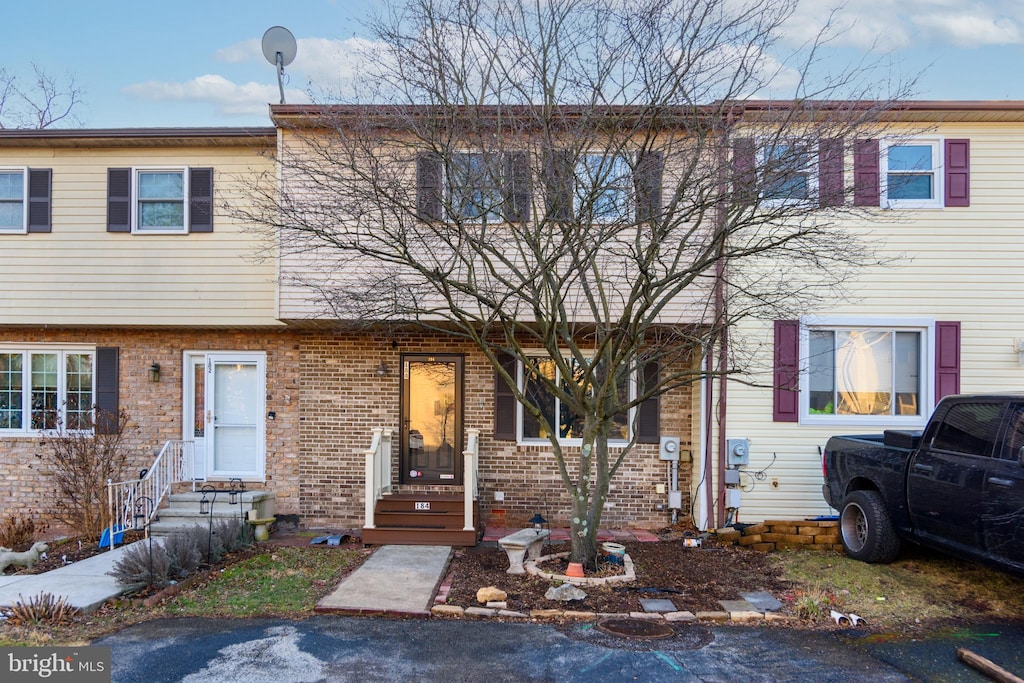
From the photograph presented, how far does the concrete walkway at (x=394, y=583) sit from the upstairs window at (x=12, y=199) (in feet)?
24.3

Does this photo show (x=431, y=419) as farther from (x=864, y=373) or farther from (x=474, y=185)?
(x=864, y=373)

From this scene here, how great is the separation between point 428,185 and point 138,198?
5.00 m

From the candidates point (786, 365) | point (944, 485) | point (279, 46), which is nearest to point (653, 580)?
point (944, 485)

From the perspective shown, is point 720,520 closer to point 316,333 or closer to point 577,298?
point 577,298

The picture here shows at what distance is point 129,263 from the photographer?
33.9 feet

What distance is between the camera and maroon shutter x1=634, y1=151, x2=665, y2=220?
706 centimetres

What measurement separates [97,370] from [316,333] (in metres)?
3.43

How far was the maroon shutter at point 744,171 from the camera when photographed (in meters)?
6.87

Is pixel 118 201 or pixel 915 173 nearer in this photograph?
pixel 915 173

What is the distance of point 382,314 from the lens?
8.13 metres

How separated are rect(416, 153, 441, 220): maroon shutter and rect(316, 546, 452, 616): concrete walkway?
3.81 m

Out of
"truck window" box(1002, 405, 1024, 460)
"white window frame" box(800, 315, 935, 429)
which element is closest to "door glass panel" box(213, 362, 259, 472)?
"white window frame" box(800, 315, 935, 429)

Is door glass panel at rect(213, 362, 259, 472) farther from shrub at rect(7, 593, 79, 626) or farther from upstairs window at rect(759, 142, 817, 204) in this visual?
upstairs window at rect(759, 142, 817, 204)

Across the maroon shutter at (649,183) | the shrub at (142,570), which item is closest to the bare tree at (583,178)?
the maroon shutter at (649,183)
